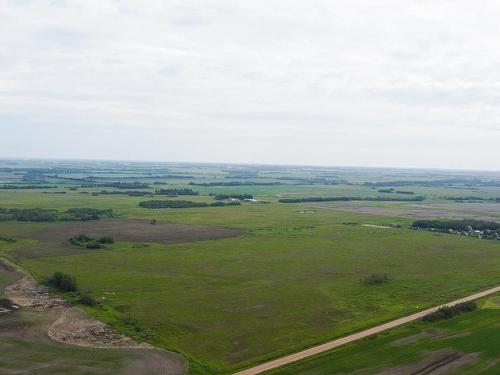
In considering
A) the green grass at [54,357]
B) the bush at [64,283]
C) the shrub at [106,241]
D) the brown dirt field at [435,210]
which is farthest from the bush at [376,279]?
the brown dirt field at [435,210]

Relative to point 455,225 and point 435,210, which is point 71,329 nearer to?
point 455,225

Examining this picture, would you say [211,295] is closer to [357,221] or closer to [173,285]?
[173,285]

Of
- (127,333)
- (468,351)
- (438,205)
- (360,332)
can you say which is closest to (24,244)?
(127,333)

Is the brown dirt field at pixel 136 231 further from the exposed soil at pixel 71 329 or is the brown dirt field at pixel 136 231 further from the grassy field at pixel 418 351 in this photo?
the grassy field at pixel 418 351

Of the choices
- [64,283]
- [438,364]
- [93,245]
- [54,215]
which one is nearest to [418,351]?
[438,364]

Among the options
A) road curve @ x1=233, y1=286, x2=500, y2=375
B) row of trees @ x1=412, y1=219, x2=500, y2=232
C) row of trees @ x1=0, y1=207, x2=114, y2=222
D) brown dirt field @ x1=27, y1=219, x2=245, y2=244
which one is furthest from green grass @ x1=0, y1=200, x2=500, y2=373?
row of trees @ x1=0, y1=207, x2=114, y2=222

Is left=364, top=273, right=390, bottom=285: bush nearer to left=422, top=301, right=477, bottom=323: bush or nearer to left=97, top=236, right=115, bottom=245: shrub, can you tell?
left=422, top=301, right=477, bottom=323: bush

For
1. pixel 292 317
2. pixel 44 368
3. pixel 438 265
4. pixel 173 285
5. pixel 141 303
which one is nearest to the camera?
pixel 44 368
